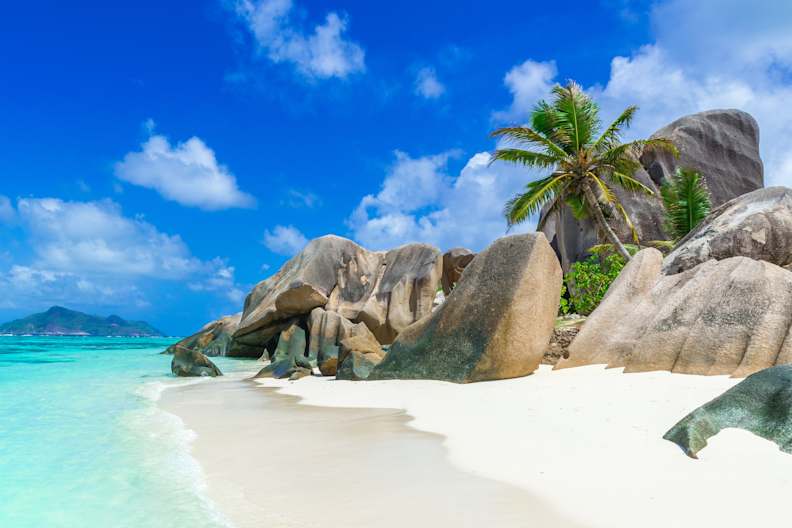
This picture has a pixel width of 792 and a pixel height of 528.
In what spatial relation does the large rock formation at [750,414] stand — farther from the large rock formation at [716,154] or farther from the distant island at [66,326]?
the distant island at [66,326]

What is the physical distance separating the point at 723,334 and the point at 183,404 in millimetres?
6916

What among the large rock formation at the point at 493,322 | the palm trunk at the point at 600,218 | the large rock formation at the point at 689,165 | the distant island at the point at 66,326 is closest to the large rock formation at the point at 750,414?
the large rock formation at the point at 493,322

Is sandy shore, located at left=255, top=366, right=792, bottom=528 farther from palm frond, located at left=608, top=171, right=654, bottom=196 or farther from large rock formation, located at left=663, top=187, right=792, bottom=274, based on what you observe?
palm frond, located at left=608, top=171, right=654, bottom=196

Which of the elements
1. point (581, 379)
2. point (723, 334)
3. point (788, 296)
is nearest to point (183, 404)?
point (581, 379)

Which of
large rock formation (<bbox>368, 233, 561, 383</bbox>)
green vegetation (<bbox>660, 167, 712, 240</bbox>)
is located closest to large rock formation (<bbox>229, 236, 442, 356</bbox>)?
green vegetation (<bbox>660, 167, 712, 240</bbox>)

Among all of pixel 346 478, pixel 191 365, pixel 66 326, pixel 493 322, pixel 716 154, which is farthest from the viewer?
pixel 66 326

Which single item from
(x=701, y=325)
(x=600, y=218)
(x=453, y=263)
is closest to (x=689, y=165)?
(x=600, y=218)

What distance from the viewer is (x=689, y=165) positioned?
26297 millimetres

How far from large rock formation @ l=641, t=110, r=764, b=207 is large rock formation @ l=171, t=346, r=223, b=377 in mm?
22374

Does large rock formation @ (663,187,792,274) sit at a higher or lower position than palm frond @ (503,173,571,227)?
lower

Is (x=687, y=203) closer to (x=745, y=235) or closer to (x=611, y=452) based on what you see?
(x=745, y=235)

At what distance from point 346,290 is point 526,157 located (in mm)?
9252

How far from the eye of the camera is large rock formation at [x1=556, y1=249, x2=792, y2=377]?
5.73m

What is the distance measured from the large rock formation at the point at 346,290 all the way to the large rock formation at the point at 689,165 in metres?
7.42
